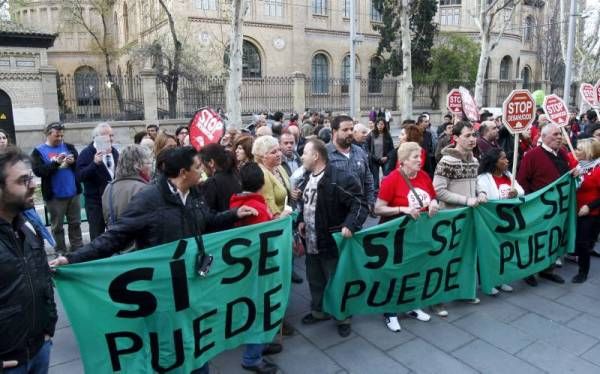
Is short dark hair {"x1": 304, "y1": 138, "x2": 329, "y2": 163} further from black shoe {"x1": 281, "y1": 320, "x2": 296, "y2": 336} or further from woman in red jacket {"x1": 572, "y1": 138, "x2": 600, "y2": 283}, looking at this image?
woman in red jacket {"x1": 572, "y1": 138, "x2": 600, "y2": 283}

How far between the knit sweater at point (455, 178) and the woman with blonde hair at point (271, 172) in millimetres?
1661

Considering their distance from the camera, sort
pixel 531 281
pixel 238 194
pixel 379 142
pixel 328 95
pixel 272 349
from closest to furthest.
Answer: pixel 238 194, pixel 272 349, pixel 531 281, pixel 379 142, pixel 328 95

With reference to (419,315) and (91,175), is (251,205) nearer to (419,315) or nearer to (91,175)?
(419,315)

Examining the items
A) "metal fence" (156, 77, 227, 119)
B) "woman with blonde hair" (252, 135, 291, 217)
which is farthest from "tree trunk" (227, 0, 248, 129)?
"metal fence" (156, 77, 227, 119)

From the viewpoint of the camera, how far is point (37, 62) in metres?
18.9

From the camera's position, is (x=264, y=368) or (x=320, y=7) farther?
(x=320, y=7)

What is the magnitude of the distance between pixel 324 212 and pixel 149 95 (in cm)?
1863

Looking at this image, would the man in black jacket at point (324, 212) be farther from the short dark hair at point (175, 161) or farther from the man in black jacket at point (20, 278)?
the man in black jacket at point (20, 278)

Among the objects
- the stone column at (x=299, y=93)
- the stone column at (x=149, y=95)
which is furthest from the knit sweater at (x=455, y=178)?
the stone column at (x=299, y=93)

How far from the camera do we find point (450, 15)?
4166cm

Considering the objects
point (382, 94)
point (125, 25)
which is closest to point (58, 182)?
point (382, 94)

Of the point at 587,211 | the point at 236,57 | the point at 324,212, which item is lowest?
the point at 587,211

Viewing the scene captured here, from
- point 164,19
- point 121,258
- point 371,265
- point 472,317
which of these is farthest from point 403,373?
point 164,19

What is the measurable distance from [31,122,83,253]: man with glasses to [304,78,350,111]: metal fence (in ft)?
86.1
